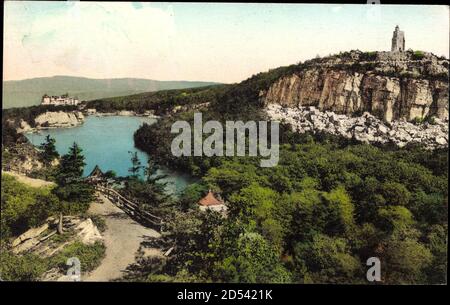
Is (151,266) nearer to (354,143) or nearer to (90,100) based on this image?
(90,100)

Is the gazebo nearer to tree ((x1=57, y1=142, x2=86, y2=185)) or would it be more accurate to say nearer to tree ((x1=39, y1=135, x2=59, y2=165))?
tree ((x1=57, y1=142, x2=86, y2=185))

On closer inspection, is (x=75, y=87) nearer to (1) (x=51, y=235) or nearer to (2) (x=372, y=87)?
(1) (x=51, y=235)

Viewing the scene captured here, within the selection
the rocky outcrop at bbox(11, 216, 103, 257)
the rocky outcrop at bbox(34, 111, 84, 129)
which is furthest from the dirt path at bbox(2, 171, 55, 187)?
the rocky outcrop at bbox(34, 111, 84, 129)

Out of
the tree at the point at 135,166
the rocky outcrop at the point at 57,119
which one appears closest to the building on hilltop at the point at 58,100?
the rocky outcrop at the point at 57,119

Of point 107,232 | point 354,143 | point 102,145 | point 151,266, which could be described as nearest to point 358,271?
point 354,143

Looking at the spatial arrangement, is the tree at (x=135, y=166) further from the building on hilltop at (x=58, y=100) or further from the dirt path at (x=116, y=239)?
the building on hilltop at (x=58, y=100)

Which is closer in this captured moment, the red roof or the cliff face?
the red roof
